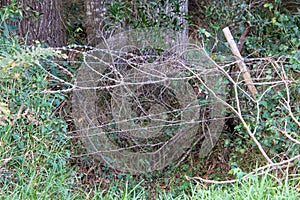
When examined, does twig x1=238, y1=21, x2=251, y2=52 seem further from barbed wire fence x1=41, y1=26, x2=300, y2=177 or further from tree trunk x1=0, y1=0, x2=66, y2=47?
tree trunk x1=0, y1=0, x2=66, y2=47

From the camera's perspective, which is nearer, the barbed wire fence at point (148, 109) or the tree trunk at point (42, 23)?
the barbed wire fence at point (148, 109)

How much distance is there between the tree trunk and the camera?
172 inches

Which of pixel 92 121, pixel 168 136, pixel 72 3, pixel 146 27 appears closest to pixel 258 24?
pixel 146 27

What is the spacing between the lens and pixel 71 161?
12.9 feet

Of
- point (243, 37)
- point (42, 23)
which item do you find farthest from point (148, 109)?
point (42, 23)

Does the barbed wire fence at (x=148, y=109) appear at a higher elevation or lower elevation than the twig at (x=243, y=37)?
lower

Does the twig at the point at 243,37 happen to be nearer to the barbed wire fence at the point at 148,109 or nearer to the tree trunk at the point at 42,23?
the barbed wire fence at the point at 148,109

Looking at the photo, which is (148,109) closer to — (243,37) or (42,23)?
(243,37)

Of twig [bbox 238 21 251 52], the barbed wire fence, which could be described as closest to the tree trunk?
the barbed wire fence

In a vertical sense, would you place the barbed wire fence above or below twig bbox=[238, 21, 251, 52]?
below

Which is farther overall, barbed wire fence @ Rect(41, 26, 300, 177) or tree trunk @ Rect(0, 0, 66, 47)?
tree trunk @ Rect(0, 0, 66, 47)

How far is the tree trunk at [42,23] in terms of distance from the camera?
437 cm

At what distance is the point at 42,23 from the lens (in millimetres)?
4598

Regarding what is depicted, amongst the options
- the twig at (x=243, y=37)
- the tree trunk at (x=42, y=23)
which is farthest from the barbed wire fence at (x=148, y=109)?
the tree trunk at (x=42, y=23)
